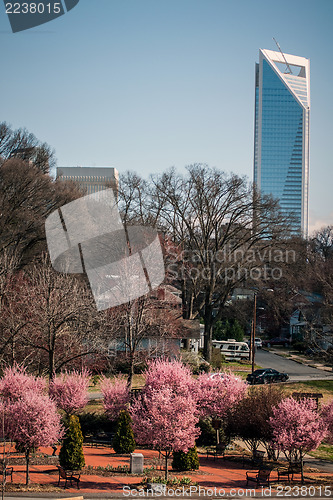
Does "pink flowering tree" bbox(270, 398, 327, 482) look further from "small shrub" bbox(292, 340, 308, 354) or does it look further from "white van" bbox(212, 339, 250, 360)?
"small shrub" bbox(292, 340, 308, 354)

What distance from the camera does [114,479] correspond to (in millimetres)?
17906

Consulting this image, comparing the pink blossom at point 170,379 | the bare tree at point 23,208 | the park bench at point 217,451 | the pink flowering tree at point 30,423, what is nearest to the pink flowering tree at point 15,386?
the pink flowering tree at point 30,423

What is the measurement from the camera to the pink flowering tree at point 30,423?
17203 mm

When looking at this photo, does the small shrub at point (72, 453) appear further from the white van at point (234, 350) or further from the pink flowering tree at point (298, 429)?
the white van at point (234, 350)

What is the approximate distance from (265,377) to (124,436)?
58.2 ft

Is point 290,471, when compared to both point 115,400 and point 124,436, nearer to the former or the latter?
point 124,436

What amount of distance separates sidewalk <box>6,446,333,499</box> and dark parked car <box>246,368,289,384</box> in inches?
587

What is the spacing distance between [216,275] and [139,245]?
9.52 m

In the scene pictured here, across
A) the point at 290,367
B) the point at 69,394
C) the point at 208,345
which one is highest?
the point at 208,345

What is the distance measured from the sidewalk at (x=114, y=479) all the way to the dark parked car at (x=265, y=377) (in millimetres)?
14905

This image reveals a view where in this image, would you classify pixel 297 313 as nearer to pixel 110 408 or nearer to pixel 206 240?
pixel 206 240

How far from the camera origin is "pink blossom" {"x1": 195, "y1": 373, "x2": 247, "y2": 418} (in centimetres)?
2341

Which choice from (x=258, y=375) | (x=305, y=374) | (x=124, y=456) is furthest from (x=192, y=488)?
(x=305, y=374)

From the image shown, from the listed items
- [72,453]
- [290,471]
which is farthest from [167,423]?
[290,471]
